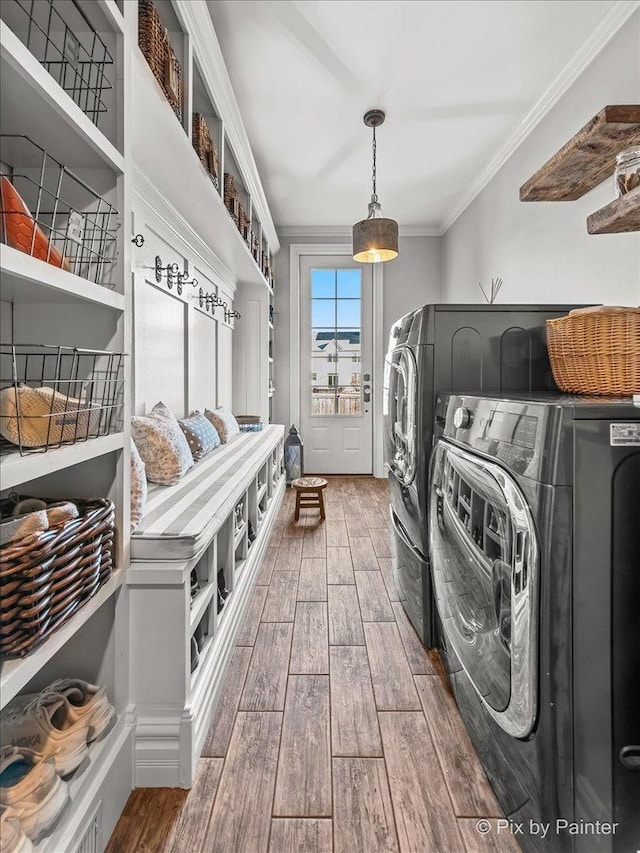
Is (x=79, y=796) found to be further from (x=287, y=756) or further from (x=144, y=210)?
(x=144, y=210)

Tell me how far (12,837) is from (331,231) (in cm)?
522

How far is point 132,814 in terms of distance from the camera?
1175 mm

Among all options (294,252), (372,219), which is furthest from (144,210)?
(294,252)

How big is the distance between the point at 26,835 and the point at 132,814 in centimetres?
36

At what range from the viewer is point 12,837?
839mm

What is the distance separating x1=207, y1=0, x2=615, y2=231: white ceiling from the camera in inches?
86.6

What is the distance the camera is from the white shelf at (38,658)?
2.54ft

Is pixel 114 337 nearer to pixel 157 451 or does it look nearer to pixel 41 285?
pixel 41 285

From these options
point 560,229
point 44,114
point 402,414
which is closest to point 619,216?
point 402,414

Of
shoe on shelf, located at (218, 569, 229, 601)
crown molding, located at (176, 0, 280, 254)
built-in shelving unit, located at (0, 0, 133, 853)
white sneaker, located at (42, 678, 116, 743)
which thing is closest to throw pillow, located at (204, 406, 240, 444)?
shoe on shelf, located at (218, 569, 229, 601)

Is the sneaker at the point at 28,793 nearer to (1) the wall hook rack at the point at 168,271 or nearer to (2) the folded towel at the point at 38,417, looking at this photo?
(2) the folded towel at the point at 38,417

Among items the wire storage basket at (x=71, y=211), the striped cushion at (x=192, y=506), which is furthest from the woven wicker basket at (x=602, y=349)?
the wire storage basket at (x=71, y=211)

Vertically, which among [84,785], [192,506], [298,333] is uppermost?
→ [298,333]

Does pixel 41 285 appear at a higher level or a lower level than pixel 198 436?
higher
